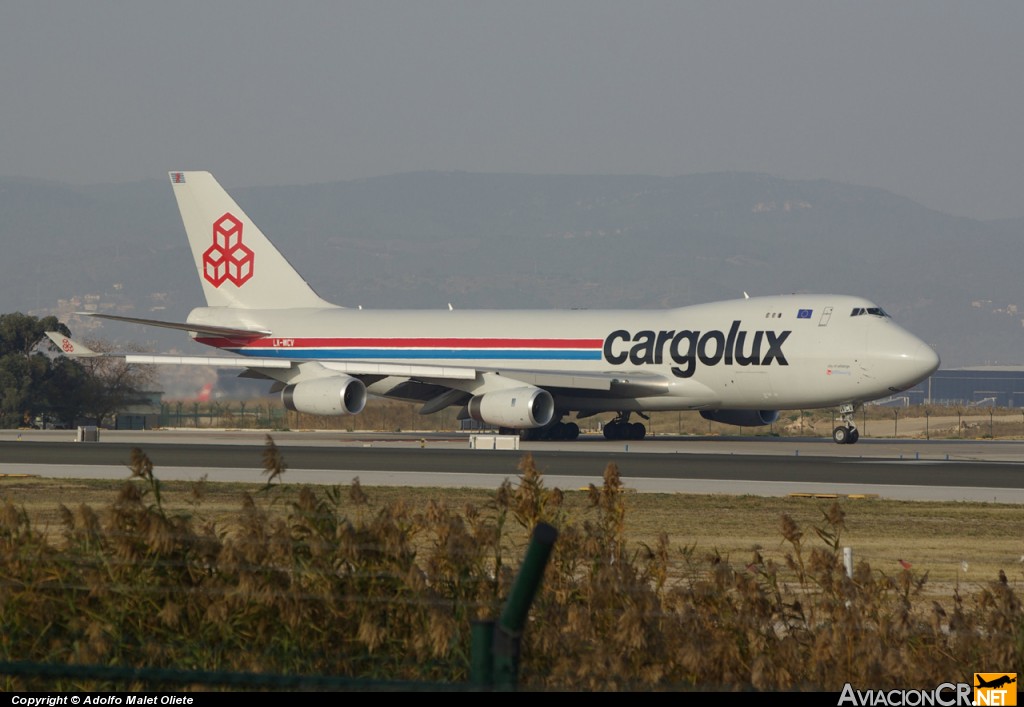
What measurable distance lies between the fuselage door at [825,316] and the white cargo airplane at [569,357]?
0.03m

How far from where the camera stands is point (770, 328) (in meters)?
44.8

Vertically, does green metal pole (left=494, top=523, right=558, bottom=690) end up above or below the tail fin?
below

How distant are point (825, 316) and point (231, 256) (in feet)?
79.6

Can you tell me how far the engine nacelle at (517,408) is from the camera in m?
44.2

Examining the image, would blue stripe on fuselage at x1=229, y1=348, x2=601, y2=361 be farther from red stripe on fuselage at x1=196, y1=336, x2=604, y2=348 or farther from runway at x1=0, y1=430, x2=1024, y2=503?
runway at x1=0, y1=430, x2=1024, y2=503

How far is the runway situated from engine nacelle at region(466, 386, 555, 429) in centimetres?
105

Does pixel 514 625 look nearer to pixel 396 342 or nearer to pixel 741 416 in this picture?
pixel 741 416

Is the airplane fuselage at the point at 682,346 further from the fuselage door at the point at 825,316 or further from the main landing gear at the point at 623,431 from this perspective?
the main landing gear at the point at 623,431

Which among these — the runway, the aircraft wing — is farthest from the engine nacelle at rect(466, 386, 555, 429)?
the aircraft wing

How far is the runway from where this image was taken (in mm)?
28891

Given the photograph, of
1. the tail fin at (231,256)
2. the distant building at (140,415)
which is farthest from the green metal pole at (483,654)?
the distant building at (140,415)

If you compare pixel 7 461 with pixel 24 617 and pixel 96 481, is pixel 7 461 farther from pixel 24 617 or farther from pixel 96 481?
pixel 24 617

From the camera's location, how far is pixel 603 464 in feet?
114

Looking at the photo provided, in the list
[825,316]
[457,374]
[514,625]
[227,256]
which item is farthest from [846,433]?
[514,625]
